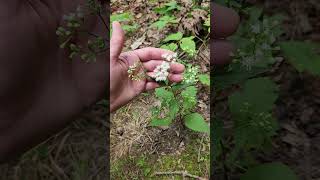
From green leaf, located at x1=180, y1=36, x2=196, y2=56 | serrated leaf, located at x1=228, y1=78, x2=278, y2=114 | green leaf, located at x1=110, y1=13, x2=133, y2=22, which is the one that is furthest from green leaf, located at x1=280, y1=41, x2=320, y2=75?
green leaf, located at x1=110, y1=13, x2=133, y2=22

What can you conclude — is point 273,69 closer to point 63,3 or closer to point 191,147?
point 191,147

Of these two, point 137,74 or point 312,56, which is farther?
point 137,74

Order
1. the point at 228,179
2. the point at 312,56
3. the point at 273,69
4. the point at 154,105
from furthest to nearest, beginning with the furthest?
the point at 154,105 → the point at 273,69 → the point at 228,179 → the point at 312,56

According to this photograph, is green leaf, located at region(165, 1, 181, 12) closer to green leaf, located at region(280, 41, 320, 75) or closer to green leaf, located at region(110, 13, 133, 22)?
green leaf, located at region(110, 13, 133, 22)

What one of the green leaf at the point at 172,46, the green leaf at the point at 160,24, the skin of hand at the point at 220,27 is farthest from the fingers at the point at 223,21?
the green leaf at the point at 160,24

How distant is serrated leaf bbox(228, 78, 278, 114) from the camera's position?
1318 mm

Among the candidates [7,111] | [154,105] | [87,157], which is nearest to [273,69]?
[154,105]

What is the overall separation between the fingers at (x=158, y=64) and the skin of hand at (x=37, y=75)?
132mm

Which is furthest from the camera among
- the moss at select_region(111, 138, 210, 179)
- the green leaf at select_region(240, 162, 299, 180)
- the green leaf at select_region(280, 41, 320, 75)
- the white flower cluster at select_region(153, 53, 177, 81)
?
the moss at select_region(111, 138, 210, 179)

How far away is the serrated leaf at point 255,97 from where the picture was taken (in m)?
1.32

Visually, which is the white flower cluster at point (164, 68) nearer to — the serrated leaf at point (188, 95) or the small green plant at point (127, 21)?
the serrated leaf at point (188, 95)

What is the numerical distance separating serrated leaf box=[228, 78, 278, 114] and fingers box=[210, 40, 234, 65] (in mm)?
122

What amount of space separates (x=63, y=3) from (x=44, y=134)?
44cm

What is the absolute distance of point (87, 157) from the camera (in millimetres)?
1809
